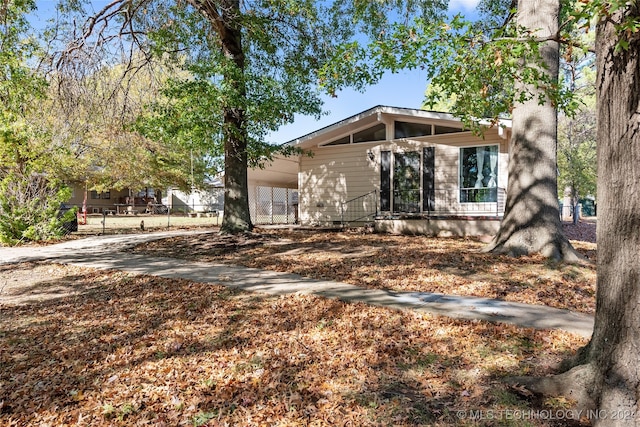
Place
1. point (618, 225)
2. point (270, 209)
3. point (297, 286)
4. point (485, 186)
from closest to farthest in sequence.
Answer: point (618, 225) < point (297, 286) < point (485, 186) < point (270, 209)

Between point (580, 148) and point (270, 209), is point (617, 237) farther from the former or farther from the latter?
point (580, 148)

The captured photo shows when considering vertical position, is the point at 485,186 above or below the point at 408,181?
below

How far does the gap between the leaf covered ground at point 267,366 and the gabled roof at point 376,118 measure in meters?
9.14

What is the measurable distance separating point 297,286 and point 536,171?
5164 millimetres

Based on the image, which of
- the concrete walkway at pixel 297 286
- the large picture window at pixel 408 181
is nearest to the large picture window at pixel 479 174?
the large picture window at pixel 408 181

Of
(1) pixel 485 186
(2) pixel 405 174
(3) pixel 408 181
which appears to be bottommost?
(1) pixel 485 186

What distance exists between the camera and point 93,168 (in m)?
22.8

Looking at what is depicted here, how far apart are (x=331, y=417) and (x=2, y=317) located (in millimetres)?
4714

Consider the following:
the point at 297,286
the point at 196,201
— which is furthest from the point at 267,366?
the point at 196,201

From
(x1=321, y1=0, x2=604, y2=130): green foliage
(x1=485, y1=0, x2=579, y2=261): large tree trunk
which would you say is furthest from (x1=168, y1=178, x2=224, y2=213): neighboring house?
(x1=321, y1=0, x2=604, y2=130): green foliage

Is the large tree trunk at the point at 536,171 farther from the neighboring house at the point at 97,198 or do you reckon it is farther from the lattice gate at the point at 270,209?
the neighboring house at the point at 97,198

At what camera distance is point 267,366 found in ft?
10.6

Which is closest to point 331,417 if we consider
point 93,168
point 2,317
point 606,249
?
point 606,249

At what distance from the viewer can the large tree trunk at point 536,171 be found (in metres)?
7.05
